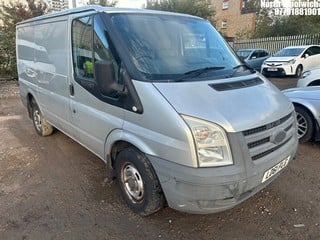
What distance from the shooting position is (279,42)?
19.6 metres

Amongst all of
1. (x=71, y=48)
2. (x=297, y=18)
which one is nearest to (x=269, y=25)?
(x=297, y=18)

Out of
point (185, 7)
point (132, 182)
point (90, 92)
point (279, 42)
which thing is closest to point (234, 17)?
point (185, 7)

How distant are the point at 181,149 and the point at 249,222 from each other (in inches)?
46.4

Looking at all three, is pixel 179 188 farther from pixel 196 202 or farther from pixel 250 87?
pixel 250 87

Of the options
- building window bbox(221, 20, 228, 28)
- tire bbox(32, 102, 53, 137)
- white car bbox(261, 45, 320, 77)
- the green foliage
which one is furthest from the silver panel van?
building window bbox(221, 20, 228, 28)

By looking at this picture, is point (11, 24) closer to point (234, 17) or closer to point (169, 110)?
point (169, 110)

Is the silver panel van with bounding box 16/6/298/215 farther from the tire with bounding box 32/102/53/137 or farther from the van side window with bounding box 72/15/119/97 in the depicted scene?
the tire with bounding box 32/102/53/137

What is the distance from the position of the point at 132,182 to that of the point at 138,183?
118 millimetres

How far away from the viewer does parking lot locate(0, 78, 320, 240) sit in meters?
2.79

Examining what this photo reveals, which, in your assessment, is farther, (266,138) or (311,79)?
(311,79)

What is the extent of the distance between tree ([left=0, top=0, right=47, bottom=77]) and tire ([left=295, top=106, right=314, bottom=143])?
1325 cm

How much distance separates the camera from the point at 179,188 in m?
2.46

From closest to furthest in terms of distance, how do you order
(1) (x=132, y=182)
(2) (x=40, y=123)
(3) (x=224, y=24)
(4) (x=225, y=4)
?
1. (1) (x=132, y=182)
2. (2) (x=40, y=123)
3. (4) (x=225, y=4)
4. (3) (x=224, y=24)

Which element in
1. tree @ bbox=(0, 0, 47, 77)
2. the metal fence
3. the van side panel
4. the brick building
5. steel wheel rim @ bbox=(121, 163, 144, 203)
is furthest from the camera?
the brick building
